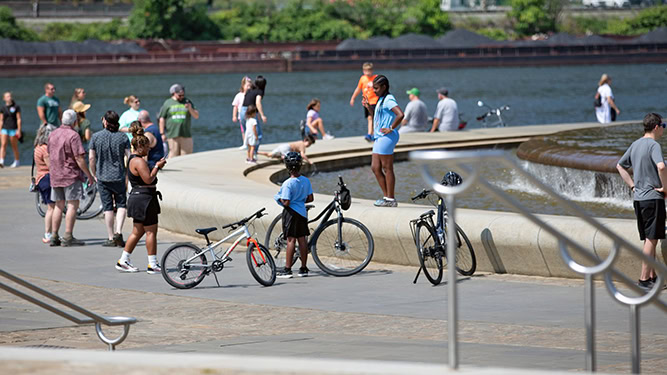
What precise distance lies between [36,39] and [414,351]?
128 metres

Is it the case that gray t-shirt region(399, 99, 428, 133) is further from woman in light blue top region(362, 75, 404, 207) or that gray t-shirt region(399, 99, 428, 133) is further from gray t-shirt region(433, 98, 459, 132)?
woman in light blue top region(362, 75, 404, 207)

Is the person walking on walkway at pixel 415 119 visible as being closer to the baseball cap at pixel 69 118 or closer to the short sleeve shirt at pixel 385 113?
the short sleeve shirt at pixel 385 113

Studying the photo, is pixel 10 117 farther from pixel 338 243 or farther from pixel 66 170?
pixel 338 243

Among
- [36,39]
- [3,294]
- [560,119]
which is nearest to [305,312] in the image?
[3,294]

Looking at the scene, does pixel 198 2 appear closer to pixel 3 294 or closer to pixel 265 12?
pixel 265 12

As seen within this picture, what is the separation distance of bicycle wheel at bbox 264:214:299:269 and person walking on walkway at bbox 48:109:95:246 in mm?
2517

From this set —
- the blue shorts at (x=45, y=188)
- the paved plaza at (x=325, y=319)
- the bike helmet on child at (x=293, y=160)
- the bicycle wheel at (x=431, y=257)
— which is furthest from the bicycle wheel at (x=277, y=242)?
the blue shorts at (x=45, y=188)

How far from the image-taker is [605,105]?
2764cm

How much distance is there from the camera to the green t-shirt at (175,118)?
19406mm

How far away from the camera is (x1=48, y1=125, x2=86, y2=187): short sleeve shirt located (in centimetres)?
1343

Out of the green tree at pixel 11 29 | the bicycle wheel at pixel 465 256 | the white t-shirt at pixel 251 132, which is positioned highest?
the green tree at pixel 11 29

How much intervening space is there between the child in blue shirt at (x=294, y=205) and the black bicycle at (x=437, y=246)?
1143 millimetres

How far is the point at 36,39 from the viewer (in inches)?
5069

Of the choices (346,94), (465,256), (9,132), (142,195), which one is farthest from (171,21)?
(465,256)
